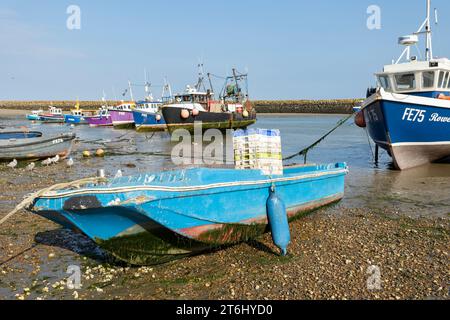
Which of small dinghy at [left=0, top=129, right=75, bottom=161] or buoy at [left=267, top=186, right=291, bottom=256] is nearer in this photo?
buoy at [left=267, top=186, right=291, bottom=256]

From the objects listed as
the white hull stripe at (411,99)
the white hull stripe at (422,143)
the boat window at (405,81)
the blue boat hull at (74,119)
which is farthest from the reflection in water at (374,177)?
the blue boat hull at (74,119)

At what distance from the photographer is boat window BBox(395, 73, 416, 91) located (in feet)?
52.7

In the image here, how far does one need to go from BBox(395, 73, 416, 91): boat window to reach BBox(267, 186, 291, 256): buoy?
39.6 ft

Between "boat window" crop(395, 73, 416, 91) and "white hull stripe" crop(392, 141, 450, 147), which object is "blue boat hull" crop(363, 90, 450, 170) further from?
"boat window" crop(395, 73, 416, 91)

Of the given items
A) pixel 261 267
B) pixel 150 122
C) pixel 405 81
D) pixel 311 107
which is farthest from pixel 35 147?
pixel 311 107

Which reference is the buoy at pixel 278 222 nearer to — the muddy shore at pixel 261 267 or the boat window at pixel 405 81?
the muddy shore at pixel 261 267

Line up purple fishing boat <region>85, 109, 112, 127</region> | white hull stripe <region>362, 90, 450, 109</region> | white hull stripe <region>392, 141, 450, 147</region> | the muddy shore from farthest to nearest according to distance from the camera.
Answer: purple fishing boat <region>85, 109, 112, 127</region> < white hull stripe <region>392, 141, 450, 147</region> < white hull stripe <region>362, 90, 450, 109</region> < the muddy shore

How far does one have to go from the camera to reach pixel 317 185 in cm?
850

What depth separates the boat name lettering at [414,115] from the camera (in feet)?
46.3

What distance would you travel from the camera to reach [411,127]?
47.5 ft

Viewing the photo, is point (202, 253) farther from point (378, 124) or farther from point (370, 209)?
point (378, 124)

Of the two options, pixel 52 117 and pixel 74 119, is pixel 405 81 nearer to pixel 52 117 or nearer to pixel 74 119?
pixel 74 119

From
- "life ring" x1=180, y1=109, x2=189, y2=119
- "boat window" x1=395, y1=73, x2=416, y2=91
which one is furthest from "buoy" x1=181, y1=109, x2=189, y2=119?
"boat window" x1=395, y1=73, x2=416, y2=91
